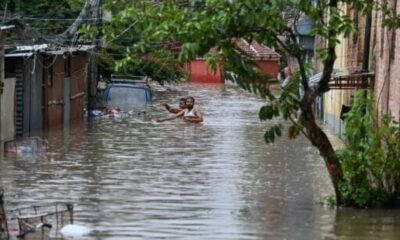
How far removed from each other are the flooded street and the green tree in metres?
1.34

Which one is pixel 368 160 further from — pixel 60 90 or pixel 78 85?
pixel 78 85

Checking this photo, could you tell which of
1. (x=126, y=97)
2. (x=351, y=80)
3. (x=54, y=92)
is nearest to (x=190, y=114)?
(x=54, y=92)

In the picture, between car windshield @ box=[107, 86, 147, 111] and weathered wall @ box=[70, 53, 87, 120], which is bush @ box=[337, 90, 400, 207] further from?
car windshield @ box=[107, 86, 147, 111]

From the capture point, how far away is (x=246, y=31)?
14.5 metres

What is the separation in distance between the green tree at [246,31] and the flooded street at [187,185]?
134 cm

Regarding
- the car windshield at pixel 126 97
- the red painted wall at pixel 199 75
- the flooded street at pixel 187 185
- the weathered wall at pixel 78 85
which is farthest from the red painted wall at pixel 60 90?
the red painted wall at pixel 199 75

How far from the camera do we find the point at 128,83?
45812 mm

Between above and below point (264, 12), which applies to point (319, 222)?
below

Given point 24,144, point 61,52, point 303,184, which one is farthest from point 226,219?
point 61,52

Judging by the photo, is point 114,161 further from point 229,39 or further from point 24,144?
point 229,39

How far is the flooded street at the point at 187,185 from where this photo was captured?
14766mm

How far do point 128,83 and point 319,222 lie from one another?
3102 centimetres

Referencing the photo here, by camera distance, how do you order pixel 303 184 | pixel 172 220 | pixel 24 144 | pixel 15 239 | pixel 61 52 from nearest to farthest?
1. pixel 15 239
2. pixel 172 220
3. pixel 303 184
4. pixel 24 144
5. pixel 61 52

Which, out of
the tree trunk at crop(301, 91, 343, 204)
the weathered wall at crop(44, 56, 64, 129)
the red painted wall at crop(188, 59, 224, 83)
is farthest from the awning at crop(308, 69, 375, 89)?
the red painted wall at crop(188, 59, 224, 83)
